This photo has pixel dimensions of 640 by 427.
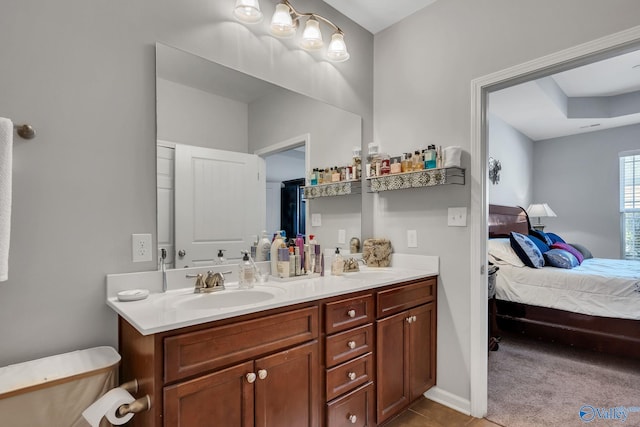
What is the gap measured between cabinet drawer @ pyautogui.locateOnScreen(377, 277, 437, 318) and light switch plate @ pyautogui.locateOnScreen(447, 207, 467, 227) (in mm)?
392

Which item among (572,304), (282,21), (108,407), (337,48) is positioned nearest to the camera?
(108,407)

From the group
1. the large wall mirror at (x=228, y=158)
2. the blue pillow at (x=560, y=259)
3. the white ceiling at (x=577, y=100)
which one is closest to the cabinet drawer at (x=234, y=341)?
the large wall mirror at (x=228, y=158)

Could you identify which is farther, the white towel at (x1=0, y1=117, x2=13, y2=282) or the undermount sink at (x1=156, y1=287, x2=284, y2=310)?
the undermount sink at (x1=156, y1=287, x2=284, y2=310)

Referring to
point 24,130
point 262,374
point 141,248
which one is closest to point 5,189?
point 24,130

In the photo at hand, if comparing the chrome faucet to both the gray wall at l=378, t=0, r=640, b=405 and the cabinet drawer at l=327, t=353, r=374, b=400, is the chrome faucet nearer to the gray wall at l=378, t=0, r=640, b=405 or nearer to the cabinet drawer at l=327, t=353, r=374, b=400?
the cabinet drawer at l=327, t=353, r=374, b=400

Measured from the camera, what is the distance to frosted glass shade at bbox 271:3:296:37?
1.93m

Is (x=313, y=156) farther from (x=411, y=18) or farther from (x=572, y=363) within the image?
(x=572, y=363)

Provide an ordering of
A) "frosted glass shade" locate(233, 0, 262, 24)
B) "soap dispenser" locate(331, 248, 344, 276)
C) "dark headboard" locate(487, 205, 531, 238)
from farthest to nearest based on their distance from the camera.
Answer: "dark headboard" locate(487, 205, 531, 238)
"soap dispenser" locate(331, 248, 344, 276)
"frosted glass shade" locate(233, 0, 262, 24)

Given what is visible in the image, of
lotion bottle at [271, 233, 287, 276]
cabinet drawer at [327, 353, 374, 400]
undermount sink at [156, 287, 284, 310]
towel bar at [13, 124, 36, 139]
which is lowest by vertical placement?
cabinet drawer at [327, 353, 374, 400]

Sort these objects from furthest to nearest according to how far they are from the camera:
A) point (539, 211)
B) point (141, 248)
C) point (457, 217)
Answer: point (539, 211) → point (457, 217) → point (141, 248)

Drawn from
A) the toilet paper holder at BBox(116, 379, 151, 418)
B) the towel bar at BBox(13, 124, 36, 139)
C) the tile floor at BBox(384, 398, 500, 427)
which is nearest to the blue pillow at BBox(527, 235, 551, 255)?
the tile floor at BBox(384, 398, 500, 427)

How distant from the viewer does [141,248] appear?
1.52 meters

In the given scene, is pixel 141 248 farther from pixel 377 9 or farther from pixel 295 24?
pixel 377 9

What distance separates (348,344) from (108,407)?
39.4 inches
